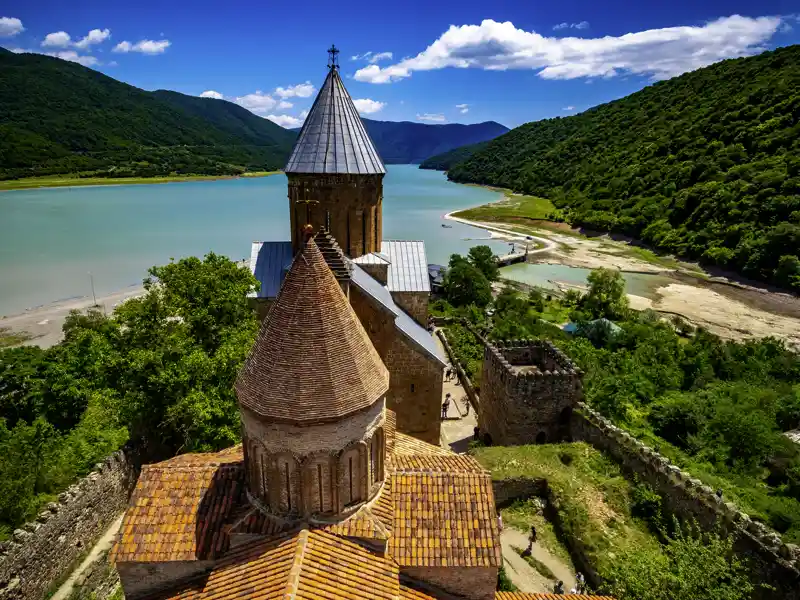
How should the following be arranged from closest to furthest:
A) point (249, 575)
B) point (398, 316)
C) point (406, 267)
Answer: point (249, 575) → point (398, 316) → point (406, 267)

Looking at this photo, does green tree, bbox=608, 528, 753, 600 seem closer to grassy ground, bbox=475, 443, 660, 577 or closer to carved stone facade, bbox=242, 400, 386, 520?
A: grassy ground, bbox=475, 443, 660, 577

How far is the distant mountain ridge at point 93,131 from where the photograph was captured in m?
104

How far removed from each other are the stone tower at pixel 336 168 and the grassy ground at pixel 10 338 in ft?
75.0

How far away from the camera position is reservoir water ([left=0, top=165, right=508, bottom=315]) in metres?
39.5

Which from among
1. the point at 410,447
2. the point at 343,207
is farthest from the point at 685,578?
the point at 343,207

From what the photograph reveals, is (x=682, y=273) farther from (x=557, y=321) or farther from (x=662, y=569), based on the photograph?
(x=662, y=569)

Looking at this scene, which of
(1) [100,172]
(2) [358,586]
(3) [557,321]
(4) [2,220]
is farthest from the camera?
(1) [100,172]

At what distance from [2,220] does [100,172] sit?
54.7 m

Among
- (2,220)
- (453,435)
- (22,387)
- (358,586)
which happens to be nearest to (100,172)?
(2,220)

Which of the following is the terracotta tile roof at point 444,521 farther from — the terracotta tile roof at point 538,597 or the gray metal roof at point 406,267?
the gray metal roof at point 406,267

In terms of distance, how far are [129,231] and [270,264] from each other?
51.1 meters

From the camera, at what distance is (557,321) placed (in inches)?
1177

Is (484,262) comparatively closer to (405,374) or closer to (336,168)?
(336,168)

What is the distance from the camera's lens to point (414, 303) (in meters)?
15.1
